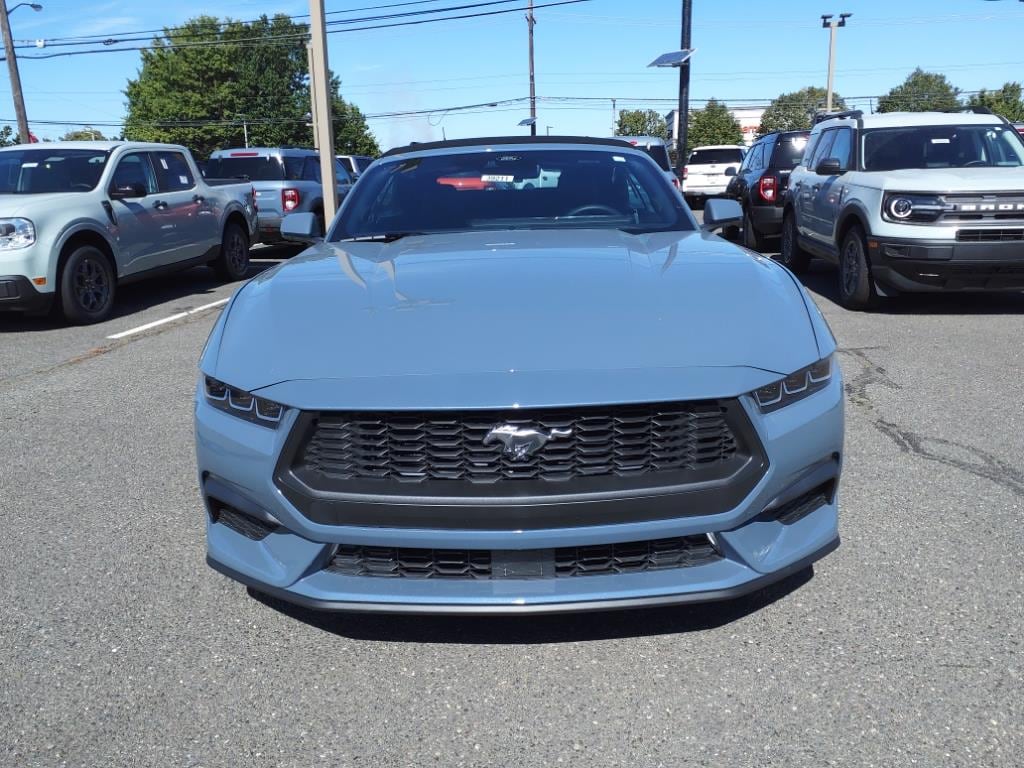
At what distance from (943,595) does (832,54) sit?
A: 4281 cm

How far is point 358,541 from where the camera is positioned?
8.00 feet

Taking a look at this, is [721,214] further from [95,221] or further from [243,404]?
[95,221]

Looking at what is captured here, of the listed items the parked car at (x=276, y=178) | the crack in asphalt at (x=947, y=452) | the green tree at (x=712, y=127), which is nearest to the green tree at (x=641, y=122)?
the green tree at (x=712, y=127)

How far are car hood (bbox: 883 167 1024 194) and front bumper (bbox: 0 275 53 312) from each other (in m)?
7.65

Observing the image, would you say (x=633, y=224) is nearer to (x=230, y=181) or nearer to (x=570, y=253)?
(x=570, y=253)

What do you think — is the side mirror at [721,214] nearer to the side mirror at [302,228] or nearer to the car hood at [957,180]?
the side mirror at [302,228]

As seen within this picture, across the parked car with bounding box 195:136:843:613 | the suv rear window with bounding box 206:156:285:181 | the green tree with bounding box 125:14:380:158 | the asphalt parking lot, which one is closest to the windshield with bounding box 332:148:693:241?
the parked car with bounding box 195:136:843:613

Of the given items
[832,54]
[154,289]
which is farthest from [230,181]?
[832,54]

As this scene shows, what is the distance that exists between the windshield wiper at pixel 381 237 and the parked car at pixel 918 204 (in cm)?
550

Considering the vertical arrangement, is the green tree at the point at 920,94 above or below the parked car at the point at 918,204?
above

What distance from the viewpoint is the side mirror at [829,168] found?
29.6 ft

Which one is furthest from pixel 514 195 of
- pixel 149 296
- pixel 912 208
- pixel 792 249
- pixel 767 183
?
pixel 767 183

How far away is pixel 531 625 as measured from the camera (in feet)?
9.50

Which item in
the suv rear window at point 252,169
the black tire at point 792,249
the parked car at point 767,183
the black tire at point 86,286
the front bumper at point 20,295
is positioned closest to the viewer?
the front bumper at point 20,295
